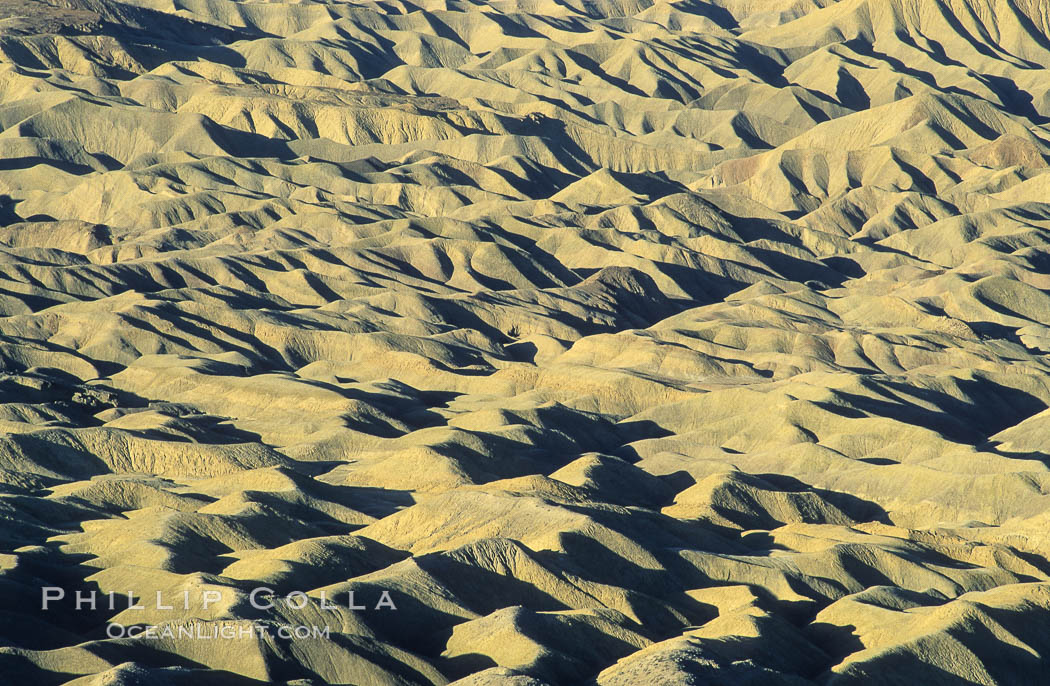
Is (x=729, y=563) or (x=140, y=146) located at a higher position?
(x=729, y=563)

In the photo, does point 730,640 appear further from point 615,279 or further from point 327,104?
point 327,104

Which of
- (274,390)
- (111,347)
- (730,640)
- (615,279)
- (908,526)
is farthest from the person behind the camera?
(615,279)

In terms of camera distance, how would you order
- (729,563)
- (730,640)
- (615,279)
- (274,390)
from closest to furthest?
(730,640) < (729,563) < (274,390) < (615,279)

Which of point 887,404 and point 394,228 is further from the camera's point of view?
point 394,228

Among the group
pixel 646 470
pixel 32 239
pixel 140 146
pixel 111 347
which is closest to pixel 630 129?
pixel 140 146

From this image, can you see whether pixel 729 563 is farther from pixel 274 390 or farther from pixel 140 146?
pixel 140 146

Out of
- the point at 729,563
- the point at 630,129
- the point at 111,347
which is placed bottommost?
the point at 630,129

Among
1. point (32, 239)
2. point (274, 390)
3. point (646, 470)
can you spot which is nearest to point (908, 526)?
point (646, 470)
